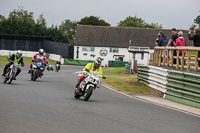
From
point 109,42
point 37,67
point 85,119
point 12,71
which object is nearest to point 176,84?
point 12,71

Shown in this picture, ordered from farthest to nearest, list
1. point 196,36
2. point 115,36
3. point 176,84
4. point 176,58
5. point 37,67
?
point 115,36, point 37,67, point 176,58, point 176,84, point 196,36

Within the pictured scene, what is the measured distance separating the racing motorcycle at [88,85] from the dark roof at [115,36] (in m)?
74.0

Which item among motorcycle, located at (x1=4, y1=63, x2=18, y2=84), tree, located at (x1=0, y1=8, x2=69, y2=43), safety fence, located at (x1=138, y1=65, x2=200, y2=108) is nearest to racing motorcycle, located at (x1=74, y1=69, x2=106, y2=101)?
safety fence, located at (x1=138, y1=65, x2=200, y2=108)

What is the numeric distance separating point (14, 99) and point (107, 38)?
255ft

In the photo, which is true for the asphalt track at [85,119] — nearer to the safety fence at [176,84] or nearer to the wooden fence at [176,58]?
the safety fence at [176,84]

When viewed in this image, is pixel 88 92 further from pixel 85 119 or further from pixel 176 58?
pixel 176 58

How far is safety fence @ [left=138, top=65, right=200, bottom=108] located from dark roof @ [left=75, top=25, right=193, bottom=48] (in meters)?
66.9

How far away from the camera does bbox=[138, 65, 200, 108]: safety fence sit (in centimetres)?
1703

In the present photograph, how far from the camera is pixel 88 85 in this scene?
629 inches

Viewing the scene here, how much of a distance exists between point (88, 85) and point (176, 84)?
4.55 metres

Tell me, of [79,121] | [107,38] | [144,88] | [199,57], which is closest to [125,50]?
[107,38]

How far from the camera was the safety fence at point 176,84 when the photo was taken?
17031mm

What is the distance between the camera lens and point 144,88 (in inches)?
933

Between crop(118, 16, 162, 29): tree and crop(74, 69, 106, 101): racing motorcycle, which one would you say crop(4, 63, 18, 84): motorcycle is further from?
crop(118, 16, 162, 29): tree
